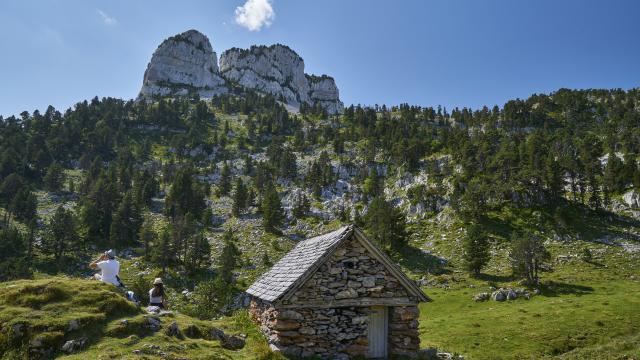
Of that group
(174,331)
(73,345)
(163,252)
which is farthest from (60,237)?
(73,345)

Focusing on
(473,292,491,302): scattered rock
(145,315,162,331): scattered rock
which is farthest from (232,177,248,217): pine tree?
(145,315,162,331): scattered rock

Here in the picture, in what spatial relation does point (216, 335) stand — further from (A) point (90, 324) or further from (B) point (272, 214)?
(B) point (272, 214)

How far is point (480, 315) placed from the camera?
35250 mm

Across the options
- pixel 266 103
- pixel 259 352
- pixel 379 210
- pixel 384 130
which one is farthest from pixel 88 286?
pixel 266 103

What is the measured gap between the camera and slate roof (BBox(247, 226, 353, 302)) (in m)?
17.1

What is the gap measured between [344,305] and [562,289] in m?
39.3

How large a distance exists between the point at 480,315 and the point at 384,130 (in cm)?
10230

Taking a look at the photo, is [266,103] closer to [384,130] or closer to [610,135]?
[384,130]

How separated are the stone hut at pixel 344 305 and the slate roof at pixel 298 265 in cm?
5

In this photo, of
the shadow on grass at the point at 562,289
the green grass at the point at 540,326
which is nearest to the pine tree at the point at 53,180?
the green grass at the point at 540,326

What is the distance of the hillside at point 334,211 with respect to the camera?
26.1m

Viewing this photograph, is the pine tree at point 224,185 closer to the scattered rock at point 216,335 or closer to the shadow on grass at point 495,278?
the shadow on grass at point 495,278

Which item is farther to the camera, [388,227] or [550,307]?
[388,227]

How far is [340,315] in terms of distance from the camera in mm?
17203
